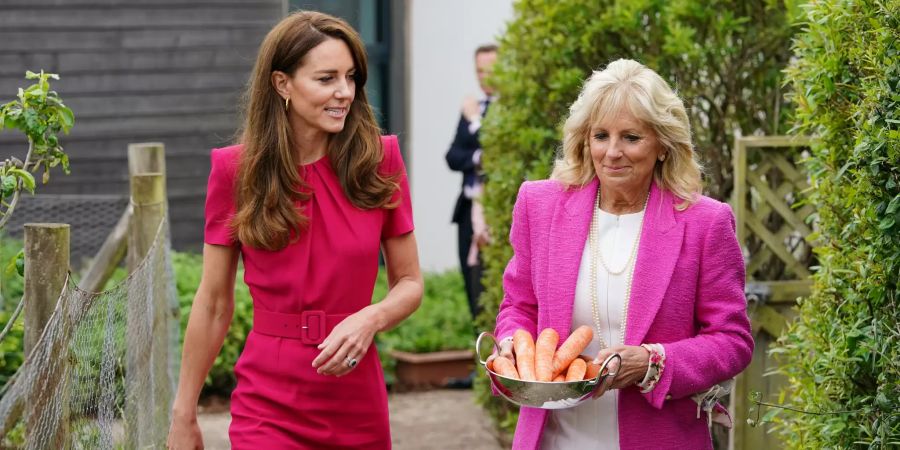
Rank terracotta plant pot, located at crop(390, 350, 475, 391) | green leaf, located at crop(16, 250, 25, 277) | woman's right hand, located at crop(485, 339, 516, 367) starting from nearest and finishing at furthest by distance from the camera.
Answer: woman's right hand, located at crop(485, 339, 516, 367)
green leaf, located at crop(16, 250, 25, 277)
terracotta plant pot, located at crop(390, 350, 475, 391)

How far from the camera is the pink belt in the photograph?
11.5 feet

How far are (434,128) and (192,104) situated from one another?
207 centimetres

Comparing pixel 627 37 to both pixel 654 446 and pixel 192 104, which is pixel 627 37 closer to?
pixel 654 446

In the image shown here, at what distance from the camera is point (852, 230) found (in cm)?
337

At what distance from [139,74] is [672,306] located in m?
7.60

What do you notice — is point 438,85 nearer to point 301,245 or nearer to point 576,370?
point 301,245

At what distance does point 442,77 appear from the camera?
11086mm

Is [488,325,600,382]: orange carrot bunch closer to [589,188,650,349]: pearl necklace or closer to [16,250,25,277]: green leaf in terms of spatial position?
[589,188,650,349]: pearl necklace

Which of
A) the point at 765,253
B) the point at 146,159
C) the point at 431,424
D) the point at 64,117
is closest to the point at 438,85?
the point at 431,424

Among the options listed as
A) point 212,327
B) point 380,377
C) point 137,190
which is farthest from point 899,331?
point 137,190

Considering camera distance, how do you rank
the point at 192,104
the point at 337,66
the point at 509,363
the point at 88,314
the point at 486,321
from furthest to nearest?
the point at 192,104 → the point at 486,321 → the point at 88,314 → the point at 337,66 → the point at 509,363

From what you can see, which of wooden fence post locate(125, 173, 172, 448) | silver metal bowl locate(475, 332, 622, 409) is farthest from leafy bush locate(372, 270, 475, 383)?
silver metal bowl locate(475, 332, 622, 409)

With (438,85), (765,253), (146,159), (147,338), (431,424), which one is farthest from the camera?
(438,85)

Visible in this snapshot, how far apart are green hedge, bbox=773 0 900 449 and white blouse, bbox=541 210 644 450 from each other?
0.58m
